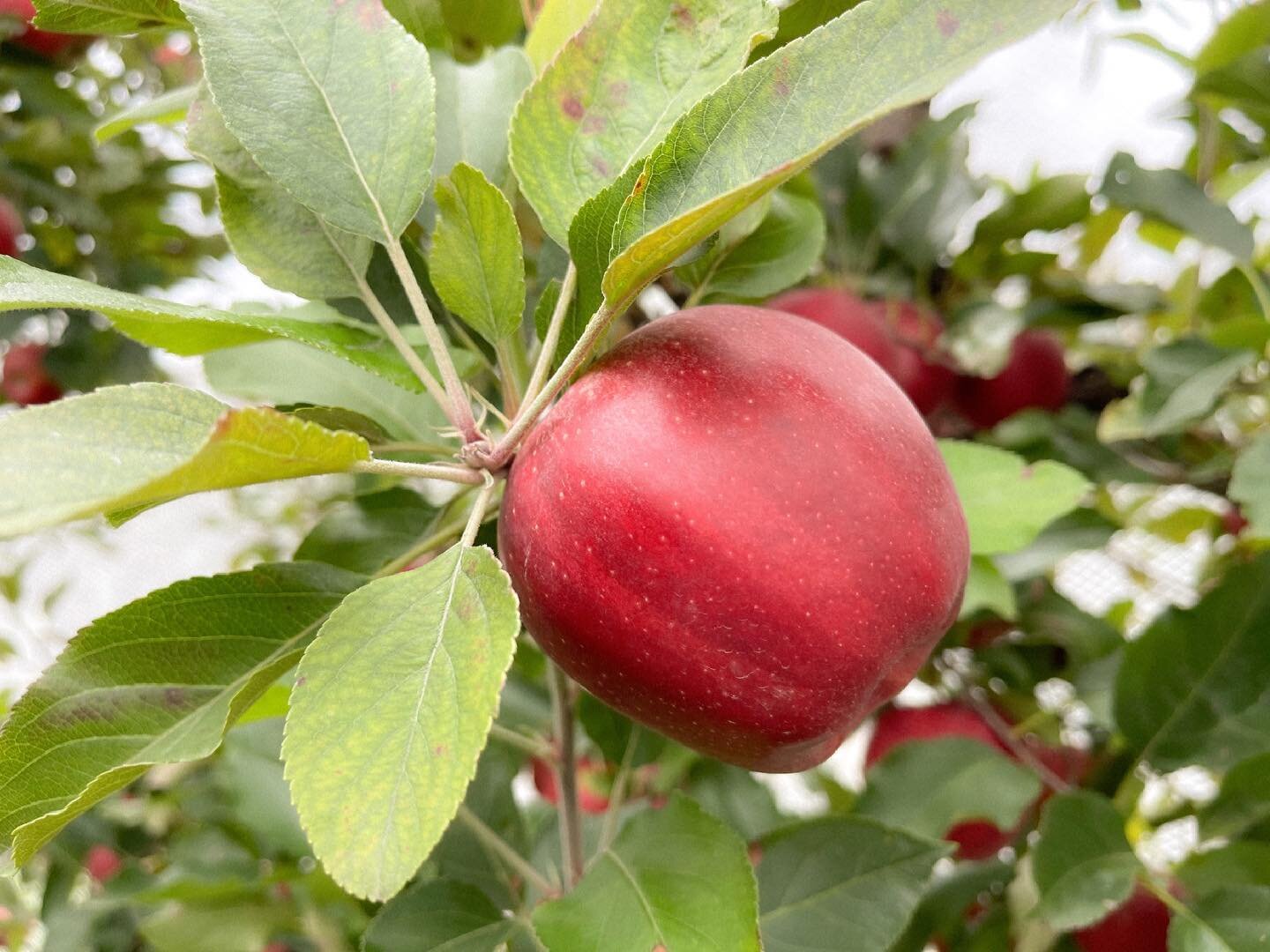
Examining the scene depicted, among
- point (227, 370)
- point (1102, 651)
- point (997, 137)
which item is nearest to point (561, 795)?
point (227, 370)

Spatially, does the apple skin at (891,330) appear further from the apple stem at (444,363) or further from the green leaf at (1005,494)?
the apple stem at (444,363)

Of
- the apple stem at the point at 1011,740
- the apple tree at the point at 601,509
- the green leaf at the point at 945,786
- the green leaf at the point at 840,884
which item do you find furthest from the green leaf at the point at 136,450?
the apple stem at the point at 1011,740

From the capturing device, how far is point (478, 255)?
0.33 meters

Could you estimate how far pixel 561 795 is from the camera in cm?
45

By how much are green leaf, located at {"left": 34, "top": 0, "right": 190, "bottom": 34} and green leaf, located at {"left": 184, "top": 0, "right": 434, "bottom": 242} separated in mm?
68

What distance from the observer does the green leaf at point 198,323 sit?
0.91ft

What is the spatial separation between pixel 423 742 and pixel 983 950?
0.49m

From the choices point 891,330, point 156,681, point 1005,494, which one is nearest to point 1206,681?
point 1005,494

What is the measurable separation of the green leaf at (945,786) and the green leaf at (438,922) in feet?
0.77

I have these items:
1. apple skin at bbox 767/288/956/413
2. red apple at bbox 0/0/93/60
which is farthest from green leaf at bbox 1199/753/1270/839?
red apple at bbox 0/0/93/60

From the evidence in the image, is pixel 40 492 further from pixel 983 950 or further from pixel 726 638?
pixel 983 950

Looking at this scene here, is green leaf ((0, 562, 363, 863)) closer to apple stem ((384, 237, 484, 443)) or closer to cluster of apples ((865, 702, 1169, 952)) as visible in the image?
apple stem ((384, 237, 484, 443))

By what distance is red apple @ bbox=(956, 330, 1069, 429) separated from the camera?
2.46 feet

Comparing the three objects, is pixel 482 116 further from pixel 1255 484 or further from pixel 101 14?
pixel 1255 484
